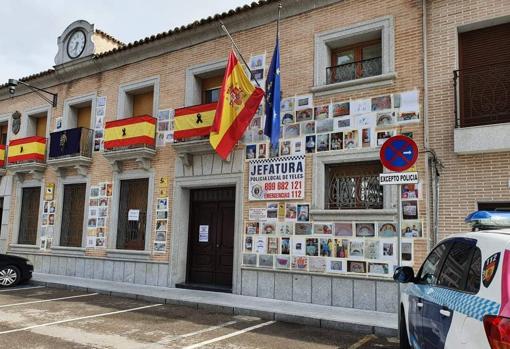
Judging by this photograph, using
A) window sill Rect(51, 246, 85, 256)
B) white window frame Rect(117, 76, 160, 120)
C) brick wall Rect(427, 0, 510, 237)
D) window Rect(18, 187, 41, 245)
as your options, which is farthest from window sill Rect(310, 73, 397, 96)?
window Rect(18, 187, 41, 245)

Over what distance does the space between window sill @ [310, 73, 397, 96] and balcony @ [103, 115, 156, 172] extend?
194 inches

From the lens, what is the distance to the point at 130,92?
13.6 meters

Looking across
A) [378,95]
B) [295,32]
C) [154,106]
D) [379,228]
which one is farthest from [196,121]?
[379,228]

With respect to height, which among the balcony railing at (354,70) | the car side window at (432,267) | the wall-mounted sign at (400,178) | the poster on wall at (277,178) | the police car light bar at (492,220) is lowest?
the car side window at (432,267)

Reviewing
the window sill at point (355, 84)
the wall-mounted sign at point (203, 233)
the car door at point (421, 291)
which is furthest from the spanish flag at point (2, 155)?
the car door at point (421, 291)

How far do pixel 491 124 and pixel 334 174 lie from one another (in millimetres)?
3214

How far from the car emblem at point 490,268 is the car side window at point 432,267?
1.17 m

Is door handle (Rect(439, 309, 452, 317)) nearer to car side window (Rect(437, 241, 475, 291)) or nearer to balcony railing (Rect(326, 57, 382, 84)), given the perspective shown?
car side window (Rect(437, 241, 475, 291))


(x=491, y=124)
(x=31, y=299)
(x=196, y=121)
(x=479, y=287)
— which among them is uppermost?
(x=196, y=121)

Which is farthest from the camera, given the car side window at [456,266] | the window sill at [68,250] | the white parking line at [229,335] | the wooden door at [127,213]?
the window sill at [68,250]

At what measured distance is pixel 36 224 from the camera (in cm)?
1553

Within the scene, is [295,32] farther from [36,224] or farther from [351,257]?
[36,224]

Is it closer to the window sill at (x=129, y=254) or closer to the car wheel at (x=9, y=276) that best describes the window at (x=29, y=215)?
the car wheel at (x=9, y=276)

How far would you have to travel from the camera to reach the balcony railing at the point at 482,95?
8.11m
